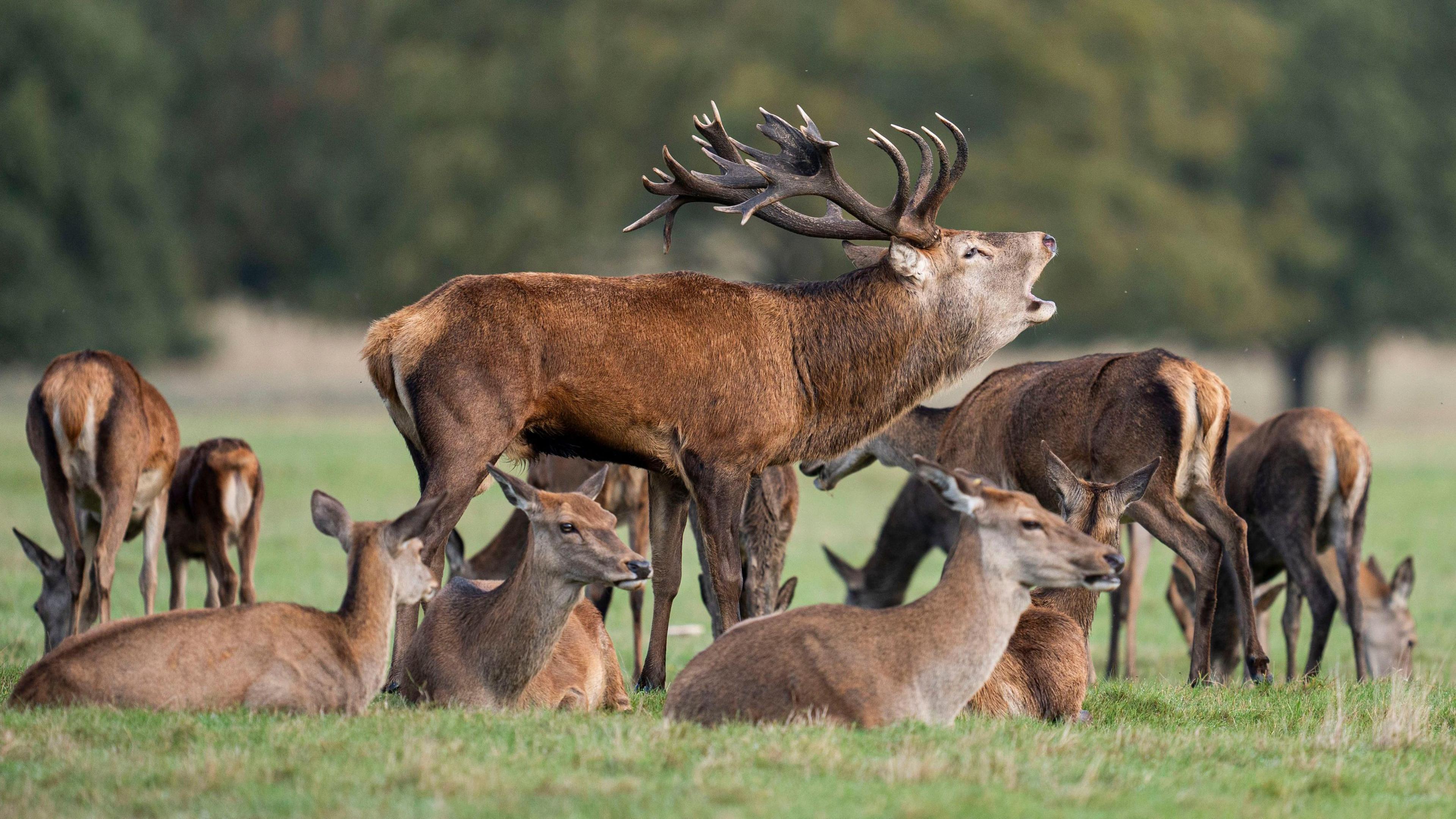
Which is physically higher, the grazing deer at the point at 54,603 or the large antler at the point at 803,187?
the large antler at the point at 803,187

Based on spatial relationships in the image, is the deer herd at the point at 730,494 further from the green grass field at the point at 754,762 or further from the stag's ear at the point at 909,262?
the green grass field at the point at 754,762

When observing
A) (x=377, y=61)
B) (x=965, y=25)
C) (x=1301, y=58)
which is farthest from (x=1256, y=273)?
(x=377, y=61)

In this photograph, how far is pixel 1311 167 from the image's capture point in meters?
43.1

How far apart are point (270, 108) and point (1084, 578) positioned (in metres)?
45.7

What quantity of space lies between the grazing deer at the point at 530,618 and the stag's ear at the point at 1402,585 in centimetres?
793

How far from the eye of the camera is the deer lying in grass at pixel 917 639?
6695 mm

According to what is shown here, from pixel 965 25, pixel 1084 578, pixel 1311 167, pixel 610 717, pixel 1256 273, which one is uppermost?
pixel 965 25

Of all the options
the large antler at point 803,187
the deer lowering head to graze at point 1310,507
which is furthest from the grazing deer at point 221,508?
the deer lowering head to graze at point 1310,507

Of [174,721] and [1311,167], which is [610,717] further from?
[1311,167]

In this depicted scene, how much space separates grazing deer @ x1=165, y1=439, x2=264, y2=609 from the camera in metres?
11.8

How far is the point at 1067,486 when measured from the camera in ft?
27.8

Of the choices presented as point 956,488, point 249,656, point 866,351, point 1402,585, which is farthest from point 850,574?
point 249,656

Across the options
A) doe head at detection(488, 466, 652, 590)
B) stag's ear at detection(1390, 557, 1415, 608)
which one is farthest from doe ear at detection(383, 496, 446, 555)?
stag's ear at detection(1390, 557, 1415, 608)

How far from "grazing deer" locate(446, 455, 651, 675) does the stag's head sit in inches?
101
